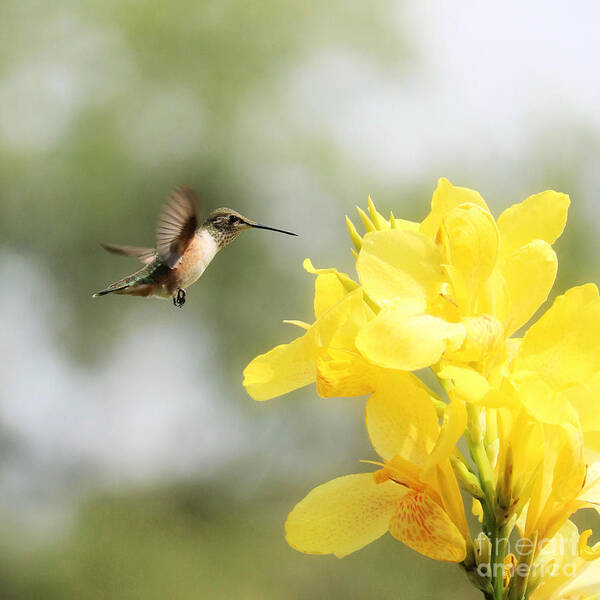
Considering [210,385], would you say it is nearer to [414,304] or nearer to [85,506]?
[85,506]

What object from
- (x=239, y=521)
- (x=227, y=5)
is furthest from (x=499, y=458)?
(x=227, y=5)

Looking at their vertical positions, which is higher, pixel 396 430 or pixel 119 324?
pixel 396 430

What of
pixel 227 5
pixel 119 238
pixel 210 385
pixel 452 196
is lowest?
pixel 210 385

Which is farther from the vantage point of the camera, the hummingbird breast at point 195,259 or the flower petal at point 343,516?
the hummingbird breast at point 195,259

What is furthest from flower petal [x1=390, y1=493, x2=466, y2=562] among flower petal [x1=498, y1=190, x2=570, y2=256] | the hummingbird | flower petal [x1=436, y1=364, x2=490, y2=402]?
the hummingbird

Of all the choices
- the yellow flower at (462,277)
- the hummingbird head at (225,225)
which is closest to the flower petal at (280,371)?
the yellow flower at (462,277)

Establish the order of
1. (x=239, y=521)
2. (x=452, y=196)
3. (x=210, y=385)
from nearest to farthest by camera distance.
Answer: (x=452, y=196)
(x=239, y=521)
(x=210, y=385)

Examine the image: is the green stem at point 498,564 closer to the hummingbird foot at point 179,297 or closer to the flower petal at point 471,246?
the flower petal at point 471,246

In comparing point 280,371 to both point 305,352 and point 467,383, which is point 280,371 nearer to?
point 305,352
